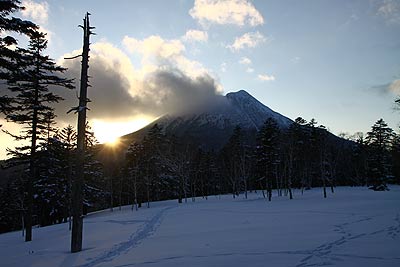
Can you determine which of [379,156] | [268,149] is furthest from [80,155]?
[379,156]

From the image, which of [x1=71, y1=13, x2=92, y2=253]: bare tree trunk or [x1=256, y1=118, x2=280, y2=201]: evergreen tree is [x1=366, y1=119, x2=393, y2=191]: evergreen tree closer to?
[x1=256, y1=118, x2=280, y2=201]: evergreen tree

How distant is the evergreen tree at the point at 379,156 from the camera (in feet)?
174

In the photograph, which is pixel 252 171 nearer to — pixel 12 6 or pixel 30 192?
pixel 30 192

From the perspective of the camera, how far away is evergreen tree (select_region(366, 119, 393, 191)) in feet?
174

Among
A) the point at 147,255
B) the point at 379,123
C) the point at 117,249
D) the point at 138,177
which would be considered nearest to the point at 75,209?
the point at 117,249

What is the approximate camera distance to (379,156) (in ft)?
180

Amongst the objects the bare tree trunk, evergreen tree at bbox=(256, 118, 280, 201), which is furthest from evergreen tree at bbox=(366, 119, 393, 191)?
the bare tree trunk

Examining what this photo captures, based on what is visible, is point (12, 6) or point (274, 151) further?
point (274, 151)

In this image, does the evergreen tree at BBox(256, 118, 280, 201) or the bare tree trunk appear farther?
the evergreen tree at BBox(256, 118, 280, 201)

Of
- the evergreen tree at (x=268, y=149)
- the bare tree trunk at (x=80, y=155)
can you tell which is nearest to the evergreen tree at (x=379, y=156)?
the evergreen tree at (x=268, y=149)

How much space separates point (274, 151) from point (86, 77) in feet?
124

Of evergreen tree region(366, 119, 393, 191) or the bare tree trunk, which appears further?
evergreen tree region(366, 119, 393, 191)

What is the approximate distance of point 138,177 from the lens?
178ft

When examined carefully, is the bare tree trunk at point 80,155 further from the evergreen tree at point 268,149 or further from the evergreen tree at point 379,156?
the evergreen tree at point 379,156
